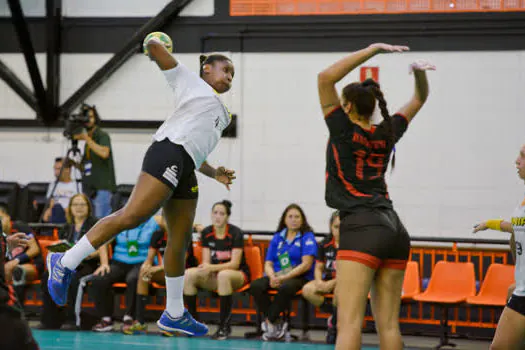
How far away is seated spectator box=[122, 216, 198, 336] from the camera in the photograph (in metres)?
9.02

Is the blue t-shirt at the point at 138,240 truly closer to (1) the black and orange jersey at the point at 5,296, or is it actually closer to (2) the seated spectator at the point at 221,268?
(2) the seated spectator at the point at 221,268

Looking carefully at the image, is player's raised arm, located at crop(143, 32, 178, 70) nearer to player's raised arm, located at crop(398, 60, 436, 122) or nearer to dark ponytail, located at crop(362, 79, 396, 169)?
dark ponytail, located at crop(362, 79, 396, 169)

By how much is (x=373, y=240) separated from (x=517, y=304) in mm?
1228

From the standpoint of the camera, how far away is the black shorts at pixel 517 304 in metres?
4.95

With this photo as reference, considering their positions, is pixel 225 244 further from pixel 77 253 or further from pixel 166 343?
pixel 77 253

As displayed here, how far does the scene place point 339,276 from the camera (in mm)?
4254

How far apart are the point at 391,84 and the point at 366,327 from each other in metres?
2.88

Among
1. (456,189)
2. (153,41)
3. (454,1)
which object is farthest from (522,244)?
(454,1)

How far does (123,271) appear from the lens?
9367mm

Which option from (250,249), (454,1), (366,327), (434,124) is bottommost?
(366,327)

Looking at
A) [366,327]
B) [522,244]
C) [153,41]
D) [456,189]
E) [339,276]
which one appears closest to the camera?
[339,276]

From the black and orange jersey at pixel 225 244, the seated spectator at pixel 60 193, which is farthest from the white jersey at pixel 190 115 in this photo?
the seated spectator at pixel 60 193

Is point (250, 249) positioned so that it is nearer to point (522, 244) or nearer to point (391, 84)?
point (391, 84)

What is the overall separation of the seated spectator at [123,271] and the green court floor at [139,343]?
0.32m
